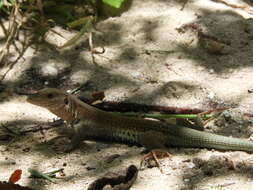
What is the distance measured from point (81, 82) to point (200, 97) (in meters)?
1.22

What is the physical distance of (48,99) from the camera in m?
4.41

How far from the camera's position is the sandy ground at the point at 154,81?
151 inches

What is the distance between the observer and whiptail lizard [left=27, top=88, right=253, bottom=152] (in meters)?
4.14

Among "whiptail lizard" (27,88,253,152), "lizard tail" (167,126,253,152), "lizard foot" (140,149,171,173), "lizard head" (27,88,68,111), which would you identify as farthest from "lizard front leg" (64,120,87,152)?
"lizard tail" (167,126,253,152)

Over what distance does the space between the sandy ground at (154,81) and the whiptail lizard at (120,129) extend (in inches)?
3.0

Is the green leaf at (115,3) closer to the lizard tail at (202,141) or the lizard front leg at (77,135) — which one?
the lizard front leg at (77,135)

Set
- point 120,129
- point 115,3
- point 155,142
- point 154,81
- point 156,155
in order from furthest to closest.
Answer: point 115,3
point 154,81
point 120,129
point 155,142
point 156,155

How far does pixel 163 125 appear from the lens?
14.2ft

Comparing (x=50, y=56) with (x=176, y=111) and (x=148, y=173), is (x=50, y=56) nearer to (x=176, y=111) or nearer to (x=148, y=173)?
(x=176, y=111)

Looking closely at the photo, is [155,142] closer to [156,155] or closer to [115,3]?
[156,155]

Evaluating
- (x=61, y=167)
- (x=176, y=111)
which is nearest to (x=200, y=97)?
(x=176, y=111)

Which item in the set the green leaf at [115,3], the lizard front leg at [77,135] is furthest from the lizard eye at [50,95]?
the green leaf at [115,3]

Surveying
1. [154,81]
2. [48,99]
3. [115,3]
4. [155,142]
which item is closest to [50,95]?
[48,99]

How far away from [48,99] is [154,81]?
3.99 ft
